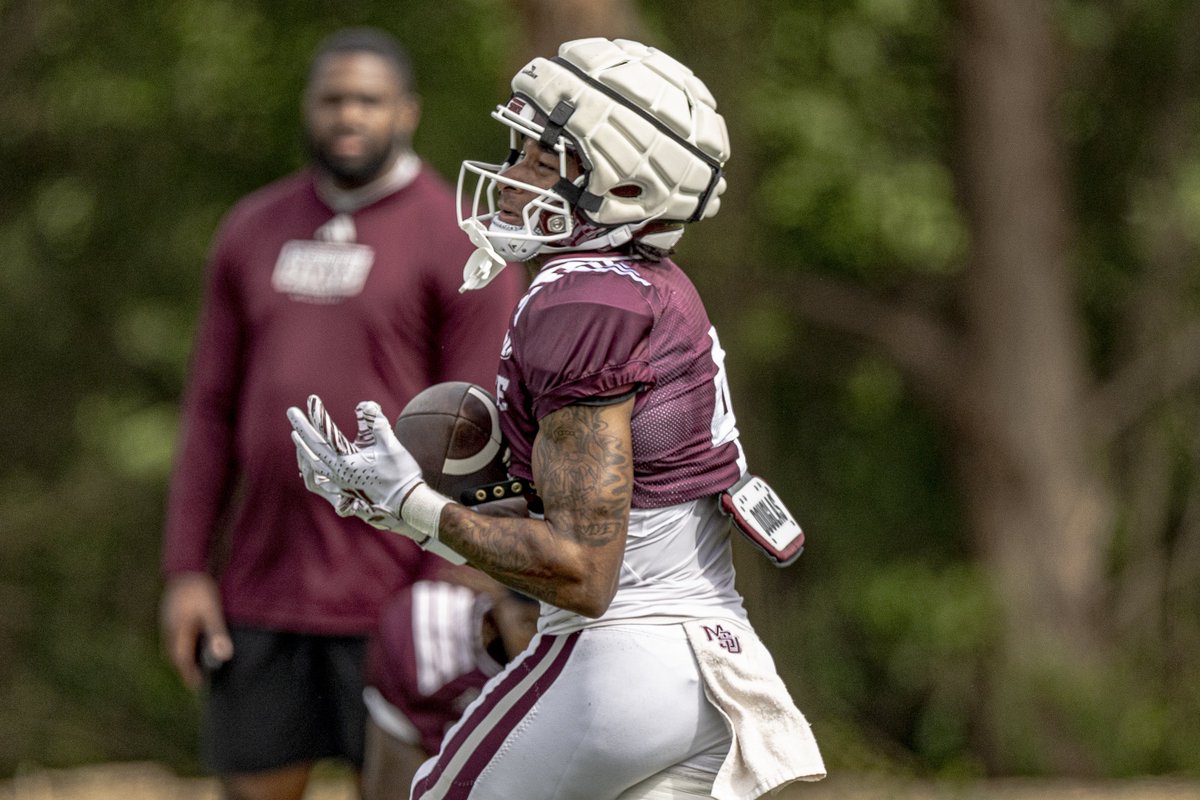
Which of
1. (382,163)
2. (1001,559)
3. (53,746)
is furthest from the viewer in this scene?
(1001,559)

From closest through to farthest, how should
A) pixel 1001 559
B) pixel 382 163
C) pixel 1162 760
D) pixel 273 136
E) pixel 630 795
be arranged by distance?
pixel 630 795, pixel 382 163, pixel 1162 760, pixel 1001 559, pixel 273 136

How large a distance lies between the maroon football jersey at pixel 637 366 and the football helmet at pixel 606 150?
9cm

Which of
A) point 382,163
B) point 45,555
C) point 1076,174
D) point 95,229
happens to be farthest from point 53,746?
point 1076,174

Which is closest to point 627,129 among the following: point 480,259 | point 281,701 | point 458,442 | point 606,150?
point 606,150

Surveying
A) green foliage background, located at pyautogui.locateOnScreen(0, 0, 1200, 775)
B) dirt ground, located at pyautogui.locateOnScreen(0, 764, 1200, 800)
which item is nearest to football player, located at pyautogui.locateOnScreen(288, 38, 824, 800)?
dirt ground, located at pyautogui.locateOnScreen(0, 764, 1200, 800)

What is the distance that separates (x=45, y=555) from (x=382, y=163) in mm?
10767

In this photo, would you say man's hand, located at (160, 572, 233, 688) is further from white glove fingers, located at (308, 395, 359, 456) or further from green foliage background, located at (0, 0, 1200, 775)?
green foliage background, located at (0, 0, 1200, 775)

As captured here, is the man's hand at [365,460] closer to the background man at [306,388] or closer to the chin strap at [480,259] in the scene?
the chin strap at [480,259]

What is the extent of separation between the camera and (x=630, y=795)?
335 cm

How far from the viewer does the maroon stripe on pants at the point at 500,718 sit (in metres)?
3.32

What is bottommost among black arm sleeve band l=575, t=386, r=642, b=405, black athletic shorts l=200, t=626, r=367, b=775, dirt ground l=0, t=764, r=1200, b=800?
dirt ground l=0, t=764, r=1200, b=800

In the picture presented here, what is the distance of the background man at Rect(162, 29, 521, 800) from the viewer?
4.97 metres

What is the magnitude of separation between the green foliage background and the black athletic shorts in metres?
7.56

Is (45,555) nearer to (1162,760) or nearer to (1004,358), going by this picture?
(1004,358)
